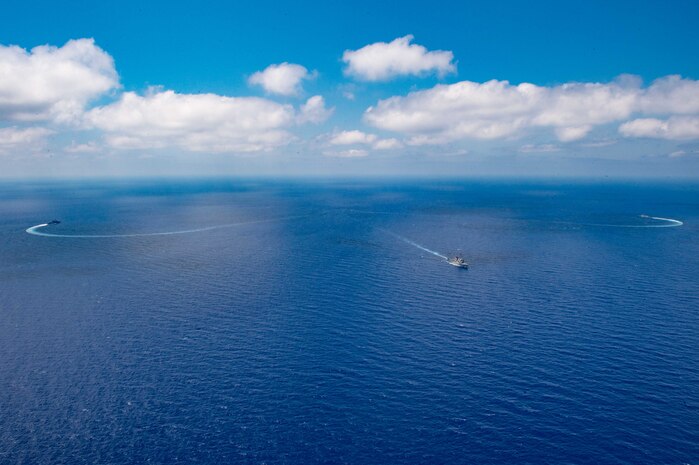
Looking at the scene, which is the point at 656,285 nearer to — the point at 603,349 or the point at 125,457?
the point at 603,349

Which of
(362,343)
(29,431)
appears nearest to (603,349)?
(362,343)

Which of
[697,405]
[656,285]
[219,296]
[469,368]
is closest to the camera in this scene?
[697,405]

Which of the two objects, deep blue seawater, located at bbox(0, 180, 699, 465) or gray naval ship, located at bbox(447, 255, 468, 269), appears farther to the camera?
gray naval ship, located at bbox(447, 255, 468, 269)

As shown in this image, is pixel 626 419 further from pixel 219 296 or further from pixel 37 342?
pixel 37 342

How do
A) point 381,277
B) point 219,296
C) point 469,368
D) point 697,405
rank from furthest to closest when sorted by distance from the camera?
point 381,277
point 219,296
point 469,368
point 697,405

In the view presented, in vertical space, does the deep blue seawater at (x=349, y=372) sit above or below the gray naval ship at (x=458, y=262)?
below

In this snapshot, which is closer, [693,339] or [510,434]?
[510,434]

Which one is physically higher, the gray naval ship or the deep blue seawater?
the gray naval ship

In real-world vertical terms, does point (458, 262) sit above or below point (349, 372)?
above

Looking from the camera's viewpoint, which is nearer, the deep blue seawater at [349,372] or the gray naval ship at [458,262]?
the deep blue seawater at [349,372]

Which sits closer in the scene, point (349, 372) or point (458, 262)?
point (349, 372)
